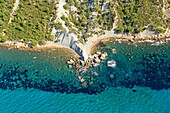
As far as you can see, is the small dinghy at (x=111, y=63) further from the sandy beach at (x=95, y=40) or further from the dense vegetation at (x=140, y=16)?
the dense vegetation at (x=140, y=16)

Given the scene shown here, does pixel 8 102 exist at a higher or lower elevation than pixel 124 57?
lower

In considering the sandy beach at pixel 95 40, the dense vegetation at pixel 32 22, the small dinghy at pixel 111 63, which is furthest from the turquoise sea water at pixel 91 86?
the dense vegetation at pixel 32 22

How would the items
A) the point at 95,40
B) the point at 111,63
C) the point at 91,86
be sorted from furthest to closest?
the point at 95,40 → the point at 111,63 → the point at 91,86

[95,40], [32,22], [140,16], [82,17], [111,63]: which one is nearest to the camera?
[111,63]

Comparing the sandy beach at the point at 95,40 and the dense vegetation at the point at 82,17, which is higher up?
the dense vegetation at the point at 82,17

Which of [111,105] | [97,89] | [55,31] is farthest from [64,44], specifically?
[111,105]

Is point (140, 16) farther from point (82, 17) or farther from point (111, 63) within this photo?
point (111, 63)

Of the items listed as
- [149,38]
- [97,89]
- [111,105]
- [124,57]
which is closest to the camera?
[111,105]

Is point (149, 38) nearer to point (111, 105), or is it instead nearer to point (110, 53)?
point (110, 53)

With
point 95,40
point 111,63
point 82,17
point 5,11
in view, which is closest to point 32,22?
point 5,11
